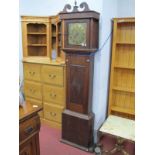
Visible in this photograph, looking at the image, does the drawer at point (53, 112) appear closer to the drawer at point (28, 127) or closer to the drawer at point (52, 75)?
the drawer at point (52, 75)

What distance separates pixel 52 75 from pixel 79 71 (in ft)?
2.18

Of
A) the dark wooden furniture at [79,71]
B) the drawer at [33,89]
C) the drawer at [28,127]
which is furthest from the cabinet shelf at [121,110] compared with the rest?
the drawer at [28,127]

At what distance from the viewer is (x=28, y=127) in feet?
3.98

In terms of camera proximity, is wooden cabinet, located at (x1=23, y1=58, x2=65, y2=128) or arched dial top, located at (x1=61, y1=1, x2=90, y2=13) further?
wooden cabinet, located at (x1=23, y1=58, x2=65, y2=128)

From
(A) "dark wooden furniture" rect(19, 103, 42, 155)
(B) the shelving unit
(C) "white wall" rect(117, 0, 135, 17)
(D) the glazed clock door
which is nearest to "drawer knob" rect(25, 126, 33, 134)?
(A) "dark wooden furniture" rect(19, 103, 42, 155)

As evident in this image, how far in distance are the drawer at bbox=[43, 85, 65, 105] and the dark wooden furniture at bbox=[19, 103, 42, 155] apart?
54.9 inches

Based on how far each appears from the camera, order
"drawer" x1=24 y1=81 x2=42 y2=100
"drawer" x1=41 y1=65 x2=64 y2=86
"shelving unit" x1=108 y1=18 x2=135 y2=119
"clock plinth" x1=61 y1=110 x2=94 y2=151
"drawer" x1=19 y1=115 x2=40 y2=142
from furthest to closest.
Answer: "drawer" x1=24 y1=81 x2=42 y2=100, "drawer" x1=41 y1=65 x2=64 y2=86, "shelving unit" x1=108 y1=18 x2=135 y2=119, "clock plinth" x1=61 y1=110 x2=94 y2=151, "drawer" x1=19 y1=115 x2=40 y2=142

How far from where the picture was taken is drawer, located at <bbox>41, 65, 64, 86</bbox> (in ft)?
8.71

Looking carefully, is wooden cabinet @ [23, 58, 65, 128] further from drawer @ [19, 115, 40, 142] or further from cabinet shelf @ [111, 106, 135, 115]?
drawer @ [19, 115, 40, 142]

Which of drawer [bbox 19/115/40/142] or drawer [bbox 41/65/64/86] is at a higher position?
drawer [bbox 41/65/64/86]

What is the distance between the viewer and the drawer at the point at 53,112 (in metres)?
2.79
